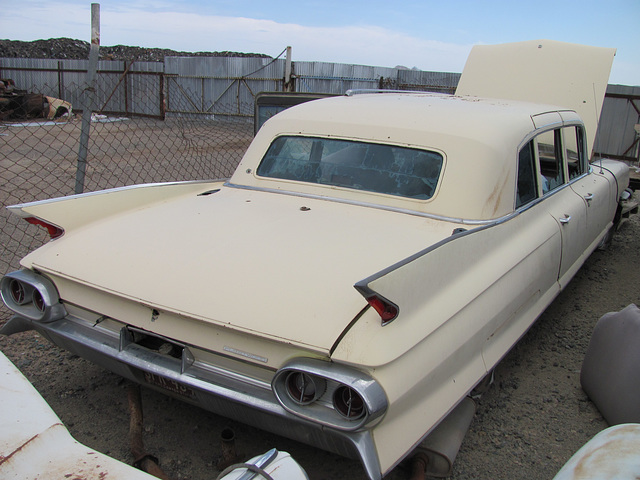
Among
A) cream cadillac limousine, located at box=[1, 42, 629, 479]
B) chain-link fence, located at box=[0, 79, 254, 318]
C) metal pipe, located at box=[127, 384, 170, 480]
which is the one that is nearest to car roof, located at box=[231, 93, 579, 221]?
cream cadillac limousine, located at box=[1, 42, 629, 479]

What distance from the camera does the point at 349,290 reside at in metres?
2.16

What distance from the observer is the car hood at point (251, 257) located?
208 centimetres

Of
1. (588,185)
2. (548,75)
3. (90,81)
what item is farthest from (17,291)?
(548,75)

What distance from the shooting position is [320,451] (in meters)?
2.62

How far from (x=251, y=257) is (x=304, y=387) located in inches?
27.2

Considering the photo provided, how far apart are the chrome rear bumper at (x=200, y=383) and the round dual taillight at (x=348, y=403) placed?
0.21ft

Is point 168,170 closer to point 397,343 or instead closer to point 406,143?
point 406,143

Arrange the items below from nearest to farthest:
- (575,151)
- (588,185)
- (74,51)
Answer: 1. (588,185)
2. (575,151)
3. (74,51)

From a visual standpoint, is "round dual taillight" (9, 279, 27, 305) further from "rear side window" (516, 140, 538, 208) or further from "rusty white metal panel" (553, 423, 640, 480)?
"rear side window" (516, 140, 538, 208)

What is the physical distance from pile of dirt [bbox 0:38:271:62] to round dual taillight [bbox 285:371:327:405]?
98.0ft

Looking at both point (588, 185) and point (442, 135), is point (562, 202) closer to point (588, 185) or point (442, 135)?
point (588, 185)

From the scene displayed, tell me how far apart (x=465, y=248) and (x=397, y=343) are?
67 centimetres

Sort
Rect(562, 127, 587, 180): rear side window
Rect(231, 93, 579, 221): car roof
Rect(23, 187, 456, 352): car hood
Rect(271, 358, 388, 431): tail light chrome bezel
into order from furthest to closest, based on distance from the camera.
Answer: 1. Rect(562, 127, 587, 180): rear side window
2. Rect(231, 93, 579, 221): car roof
3. Rect(23, 187, 456, 352): car hood
4. Rect(271, 358, 388, 431): tail light chrome bezel

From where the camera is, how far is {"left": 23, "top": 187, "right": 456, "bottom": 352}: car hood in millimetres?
2076
